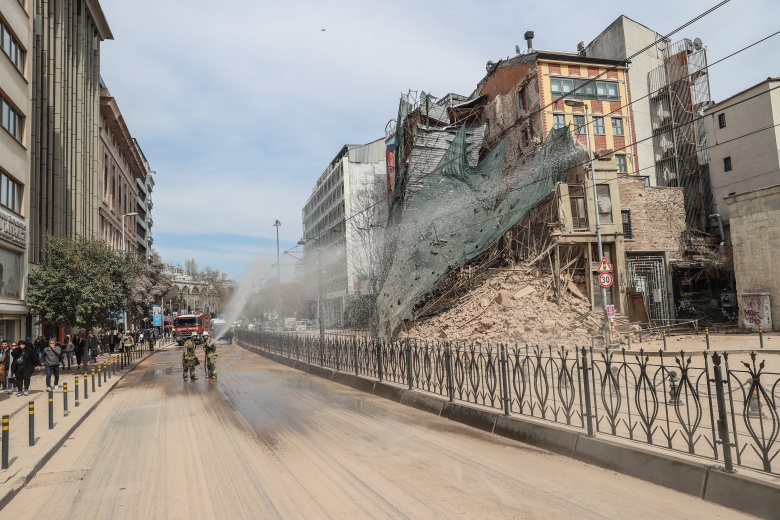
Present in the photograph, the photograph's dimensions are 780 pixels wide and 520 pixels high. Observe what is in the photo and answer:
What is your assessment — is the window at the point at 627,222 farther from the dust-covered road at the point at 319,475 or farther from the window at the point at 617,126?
the dust-covered road at the point at 319,475

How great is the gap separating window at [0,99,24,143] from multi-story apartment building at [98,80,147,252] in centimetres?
1926

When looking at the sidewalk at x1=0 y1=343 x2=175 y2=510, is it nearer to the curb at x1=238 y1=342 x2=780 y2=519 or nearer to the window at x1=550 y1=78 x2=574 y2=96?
the curb at x1=238 y1=342 x2=780 y2=519

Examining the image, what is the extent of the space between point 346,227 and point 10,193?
33.4 m

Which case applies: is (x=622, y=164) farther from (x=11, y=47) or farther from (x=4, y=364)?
(x=4, y=364)

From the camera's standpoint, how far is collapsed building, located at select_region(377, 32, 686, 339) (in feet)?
93.0

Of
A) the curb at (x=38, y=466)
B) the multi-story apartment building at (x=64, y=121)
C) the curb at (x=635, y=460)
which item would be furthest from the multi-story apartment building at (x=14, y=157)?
the curb at (x=635, y=460)

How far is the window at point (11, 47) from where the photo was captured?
22281mm

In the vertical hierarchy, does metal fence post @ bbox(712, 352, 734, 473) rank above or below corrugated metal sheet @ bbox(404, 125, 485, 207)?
below

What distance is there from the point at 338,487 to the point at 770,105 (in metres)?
40.9

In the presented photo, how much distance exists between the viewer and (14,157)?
23234mm

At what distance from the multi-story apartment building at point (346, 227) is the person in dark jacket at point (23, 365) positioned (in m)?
13.1

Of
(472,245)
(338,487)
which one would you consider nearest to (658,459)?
(338,487)

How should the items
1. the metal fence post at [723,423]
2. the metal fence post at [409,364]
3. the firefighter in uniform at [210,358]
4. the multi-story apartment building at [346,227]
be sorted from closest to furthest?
the metal fence post at [723,423], the metal fence post at [409,364], the firefighter in uniform at [210,358], the multi-story apartment building at [346,227]

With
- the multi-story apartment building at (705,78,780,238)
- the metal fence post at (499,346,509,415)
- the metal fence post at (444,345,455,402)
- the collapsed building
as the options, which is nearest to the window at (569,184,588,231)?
the collapsed building
